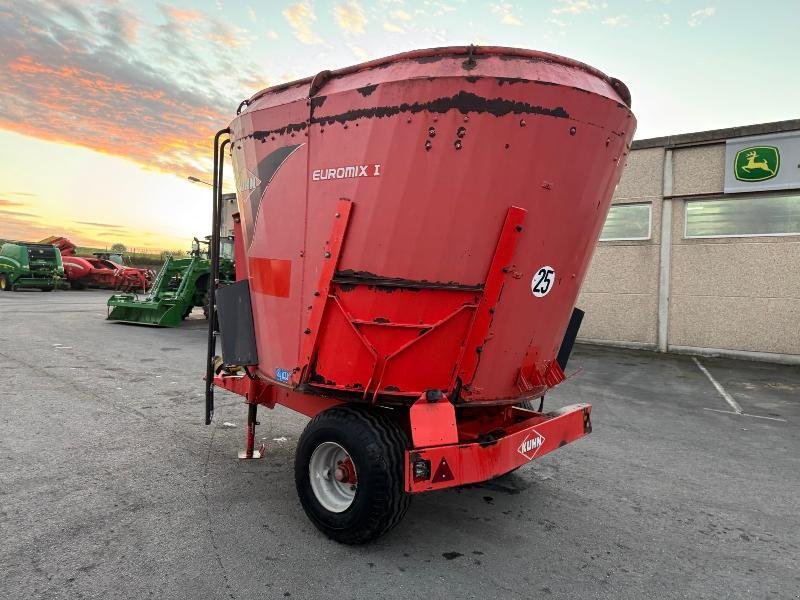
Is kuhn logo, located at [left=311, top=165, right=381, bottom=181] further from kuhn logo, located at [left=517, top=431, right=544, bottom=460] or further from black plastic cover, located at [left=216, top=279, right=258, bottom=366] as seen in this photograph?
kuhn logo, located at [left=517, top=431, right=544, bottom=460]

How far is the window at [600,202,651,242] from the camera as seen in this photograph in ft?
44.8

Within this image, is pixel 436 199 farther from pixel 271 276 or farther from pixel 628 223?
pixel 628 223

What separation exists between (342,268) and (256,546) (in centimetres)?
172

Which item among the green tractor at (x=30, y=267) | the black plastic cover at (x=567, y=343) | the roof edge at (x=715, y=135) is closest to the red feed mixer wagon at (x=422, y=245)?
the black plastic cover at (x=567, y=343)

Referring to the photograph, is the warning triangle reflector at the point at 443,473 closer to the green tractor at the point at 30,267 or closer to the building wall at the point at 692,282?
the building wall at the point at 692,282

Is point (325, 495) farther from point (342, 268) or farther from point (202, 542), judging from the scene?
point (342, 268)

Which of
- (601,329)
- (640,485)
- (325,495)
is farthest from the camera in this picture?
(601,329)

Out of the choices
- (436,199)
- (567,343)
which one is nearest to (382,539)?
(436,199)

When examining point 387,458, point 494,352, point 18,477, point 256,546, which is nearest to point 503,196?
point 494,352

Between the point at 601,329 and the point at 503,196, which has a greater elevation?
the point at 503,196

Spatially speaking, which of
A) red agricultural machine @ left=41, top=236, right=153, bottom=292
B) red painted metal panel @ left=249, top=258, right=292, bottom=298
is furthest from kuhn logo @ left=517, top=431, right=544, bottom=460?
red agricultural machine @ left=41, top=236, right=153, bottom=292

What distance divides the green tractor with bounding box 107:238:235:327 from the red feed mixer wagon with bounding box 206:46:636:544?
11.6 m

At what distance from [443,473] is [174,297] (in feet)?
43.0

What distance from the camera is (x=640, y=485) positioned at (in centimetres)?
448
